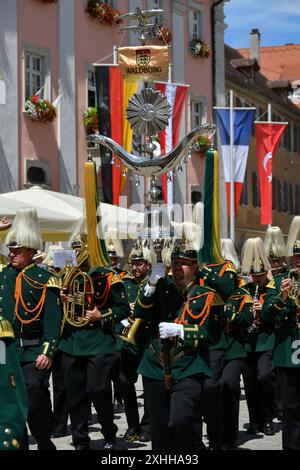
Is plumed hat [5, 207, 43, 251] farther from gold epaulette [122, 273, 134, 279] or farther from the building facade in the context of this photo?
the building facade

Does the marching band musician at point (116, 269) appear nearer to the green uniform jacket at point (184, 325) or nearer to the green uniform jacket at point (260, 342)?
the green uniform jacket at point (260, 342)

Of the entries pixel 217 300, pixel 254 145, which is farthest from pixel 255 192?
pixel 217 300

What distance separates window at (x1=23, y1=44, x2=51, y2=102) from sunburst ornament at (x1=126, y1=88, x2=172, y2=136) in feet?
53.5

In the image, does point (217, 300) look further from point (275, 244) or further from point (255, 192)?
point (255, 192)

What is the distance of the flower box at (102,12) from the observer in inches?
1060

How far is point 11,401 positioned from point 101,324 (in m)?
5.01

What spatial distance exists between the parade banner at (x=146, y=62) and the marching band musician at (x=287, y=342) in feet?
7.41

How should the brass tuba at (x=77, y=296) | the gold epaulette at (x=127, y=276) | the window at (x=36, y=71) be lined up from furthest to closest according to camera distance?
the window at (x=36, y=71)
the gold epaulette at (x=127, y=276)
the brass tuba at (x=77, y=296)

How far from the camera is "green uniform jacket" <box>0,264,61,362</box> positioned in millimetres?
8078

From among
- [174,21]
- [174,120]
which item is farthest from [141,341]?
[174,21]

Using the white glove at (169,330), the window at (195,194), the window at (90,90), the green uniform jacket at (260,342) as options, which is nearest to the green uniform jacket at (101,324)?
the green uniform jacket at (260,342)

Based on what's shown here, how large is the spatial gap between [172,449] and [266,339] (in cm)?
409

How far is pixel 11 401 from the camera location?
4484 millimetres

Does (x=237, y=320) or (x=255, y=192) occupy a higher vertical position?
(x=255, y=192)
